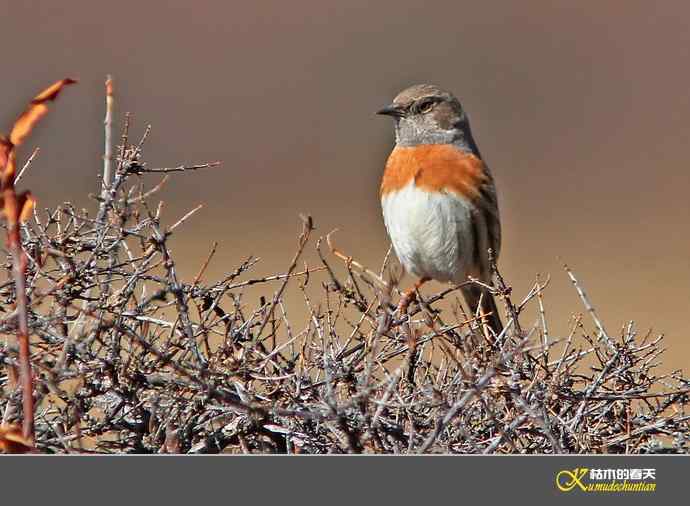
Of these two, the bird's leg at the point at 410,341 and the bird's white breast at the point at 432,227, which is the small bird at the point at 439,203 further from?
the bird's leg at the point at 410,341

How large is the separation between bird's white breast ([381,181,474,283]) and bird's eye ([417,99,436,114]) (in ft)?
1.86

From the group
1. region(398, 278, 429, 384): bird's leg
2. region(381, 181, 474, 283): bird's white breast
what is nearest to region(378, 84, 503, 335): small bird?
region(381, 181, 474, 283): bird's white breast

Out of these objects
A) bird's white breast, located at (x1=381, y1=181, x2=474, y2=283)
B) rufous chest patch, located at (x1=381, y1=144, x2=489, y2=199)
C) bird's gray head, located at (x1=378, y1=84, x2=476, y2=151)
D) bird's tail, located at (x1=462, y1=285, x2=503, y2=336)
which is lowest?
bird's tail, located at (x1=462, y1=285, x2=503, y2=336)

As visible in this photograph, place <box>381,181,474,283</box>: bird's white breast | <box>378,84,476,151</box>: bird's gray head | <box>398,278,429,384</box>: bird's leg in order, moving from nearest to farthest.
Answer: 1. <box>398,278,429,384</box>: bird's leg
2. <box>381,181,474,283</box>: bird's white breast
3. <box>378,84,476,151</box>: bird's gray head

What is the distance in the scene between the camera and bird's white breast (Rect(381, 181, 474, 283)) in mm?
5348

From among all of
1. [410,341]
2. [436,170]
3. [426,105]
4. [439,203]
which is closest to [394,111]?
[426,105]

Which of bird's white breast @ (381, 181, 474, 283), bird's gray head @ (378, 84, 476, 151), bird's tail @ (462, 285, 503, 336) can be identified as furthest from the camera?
bird's gray head @ (378, 84, 476, 151)

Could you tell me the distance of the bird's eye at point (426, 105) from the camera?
19.1 ft

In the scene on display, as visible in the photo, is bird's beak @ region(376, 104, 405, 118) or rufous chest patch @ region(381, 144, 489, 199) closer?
rufous chest patch @ region(381, 144, 489, 199)

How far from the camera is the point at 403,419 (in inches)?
112

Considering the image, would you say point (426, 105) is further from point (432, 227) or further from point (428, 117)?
point (432, 227)

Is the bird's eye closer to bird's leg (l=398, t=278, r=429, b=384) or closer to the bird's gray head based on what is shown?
the bird's gray head

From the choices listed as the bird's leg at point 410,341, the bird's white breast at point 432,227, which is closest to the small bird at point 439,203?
the bird's white breast at point 432,227

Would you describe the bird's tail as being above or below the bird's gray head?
below
